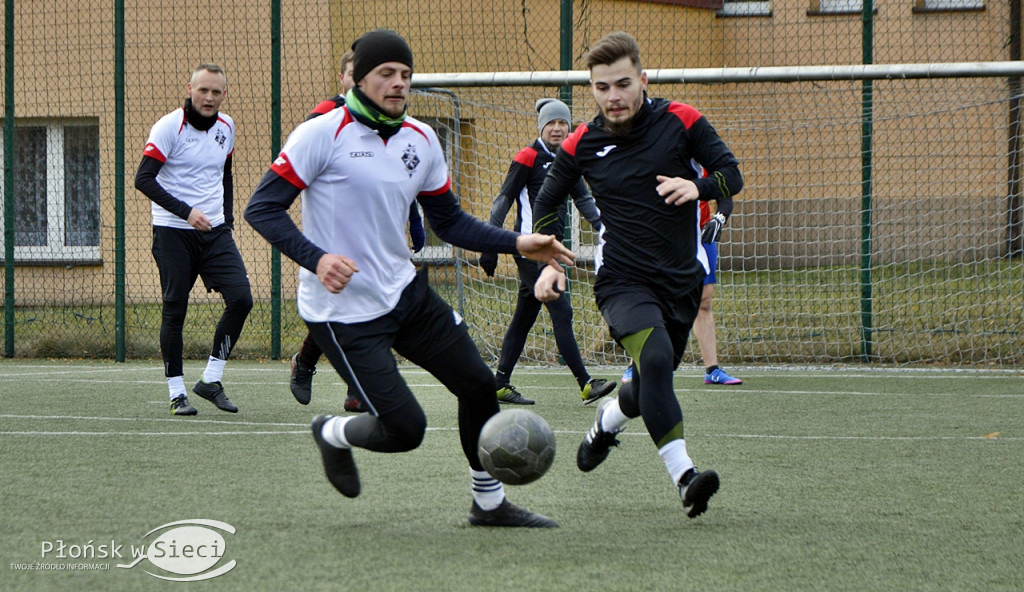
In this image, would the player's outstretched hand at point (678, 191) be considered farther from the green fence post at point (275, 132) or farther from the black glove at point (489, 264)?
the green fence post at point (275, 132)

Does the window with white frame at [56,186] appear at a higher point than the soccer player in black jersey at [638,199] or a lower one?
higher

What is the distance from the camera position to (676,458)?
4.34 meters

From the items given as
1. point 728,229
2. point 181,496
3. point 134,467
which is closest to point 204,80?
point 134,467

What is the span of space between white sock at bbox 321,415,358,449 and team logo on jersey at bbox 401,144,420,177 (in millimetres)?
923

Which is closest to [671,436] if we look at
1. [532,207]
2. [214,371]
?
[532,207]

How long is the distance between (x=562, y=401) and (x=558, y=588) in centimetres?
482

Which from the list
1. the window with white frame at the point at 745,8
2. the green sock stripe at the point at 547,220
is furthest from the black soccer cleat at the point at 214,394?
the window with white frame at the point at 745,8

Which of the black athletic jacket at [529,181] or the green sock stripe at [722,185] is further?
the black athletic jacket at [529,181]

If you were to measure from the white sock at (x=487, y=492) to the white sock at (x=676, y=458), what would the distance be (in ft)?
2.04

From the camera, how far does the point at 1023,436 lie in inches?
251

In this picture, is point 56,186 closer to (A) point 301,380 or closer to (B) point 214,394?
(B) point 214,394

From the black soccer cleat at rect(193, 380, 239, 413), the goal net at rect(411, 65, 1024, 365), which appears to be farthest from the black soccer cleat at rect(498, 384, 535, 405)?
the goal net at rect(411, 65, 1024, 365)

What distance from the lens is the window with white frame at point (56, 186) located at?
1337cm
